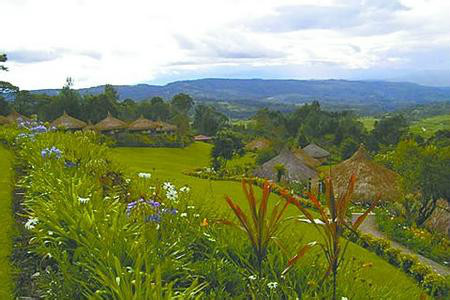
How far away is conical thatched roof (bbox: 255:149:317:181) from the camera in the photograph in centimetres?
2489

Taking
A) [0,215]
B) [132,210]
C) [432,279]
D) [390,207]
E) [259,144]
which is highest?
[132,210]

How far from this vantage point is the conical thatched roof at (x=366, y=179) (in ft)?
63.9

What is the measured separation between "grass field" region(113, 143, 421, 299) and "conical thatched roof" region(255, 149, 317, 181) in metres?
4.96

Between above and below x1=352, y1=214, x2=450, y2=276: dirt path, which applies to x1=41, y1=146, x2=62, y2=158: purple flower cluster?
above

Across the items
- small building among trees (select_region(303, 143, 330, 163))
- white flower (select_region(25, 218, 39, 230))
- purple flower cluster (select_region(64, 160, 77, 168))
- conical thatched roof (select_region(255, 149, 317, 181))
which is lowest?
small building among trees (select_region(303, 143, 330, 163))

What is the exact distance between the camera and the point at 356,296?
11.4ft

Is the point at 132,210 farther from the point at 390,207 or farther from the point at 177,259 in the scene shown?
the point at 390,207

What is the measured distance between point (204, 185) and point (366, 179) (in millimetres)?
8087

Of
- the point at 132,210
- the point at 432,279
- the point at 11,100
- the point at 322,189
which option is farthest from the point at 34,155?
the point at 11,100

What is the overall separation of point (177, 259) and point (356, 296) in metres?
1.37

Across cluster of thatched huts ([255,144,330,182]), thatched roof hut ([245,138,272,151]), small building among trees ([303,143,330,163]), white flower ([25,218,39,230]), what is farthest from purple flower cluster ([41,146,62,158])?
thatched roof hut ([245,138,272,151])

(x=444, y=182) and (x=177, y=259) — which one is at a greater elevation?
(x=177, y=259)

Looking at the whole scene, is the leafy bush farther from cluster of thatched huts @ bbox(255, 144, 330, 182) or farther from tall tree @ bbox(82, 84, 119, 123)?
tall tree @ bbox(82, 84, 119, 123)

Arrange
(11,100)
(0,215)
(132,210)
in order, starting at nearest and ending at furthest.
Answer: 1. (132,210)
2. (0,215)
3. (11,100)
